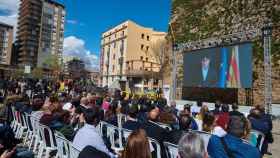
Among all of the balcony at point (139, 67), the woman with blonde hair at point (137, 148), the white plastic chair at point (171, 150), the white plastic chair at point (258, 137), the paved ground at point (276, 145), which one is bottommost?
the paved ground at point (276, 145)

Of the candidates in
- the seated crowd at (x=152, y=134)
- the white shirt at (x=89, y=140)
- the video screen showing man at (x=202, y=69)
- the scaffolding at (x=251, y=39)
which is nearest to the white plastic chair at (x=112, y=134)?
the seated crowd at (x=152, y=134)

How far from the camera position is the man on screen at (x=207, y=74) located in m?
18.0

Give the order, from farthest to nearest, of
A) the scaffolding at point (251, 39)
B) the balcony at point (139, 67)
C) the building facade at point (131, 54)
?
the building facade at point (131, 54) → the balcony at point (139, 67) → the scaffolding at point (251, 39)

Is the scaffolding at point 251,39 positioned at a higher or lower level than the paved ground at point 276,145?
higher

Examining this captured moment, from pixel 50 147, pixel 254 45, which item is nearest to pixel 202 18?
pixel 254 45

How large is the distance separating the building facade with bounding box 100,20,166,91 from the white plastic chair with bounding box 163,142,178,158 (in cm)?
5289

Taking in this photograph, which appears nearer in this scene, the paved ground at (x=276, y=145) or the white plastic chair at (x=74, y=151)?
the white plastic chair at (x=74, y=151)

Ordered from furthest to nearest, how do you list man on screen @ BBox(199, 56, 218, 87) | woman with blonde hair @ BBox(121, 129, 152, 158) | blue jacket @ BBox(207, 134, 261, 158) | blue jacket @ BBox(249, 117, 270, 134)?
man on screen @ BBox(199, 56, 218, 87) → blue jacket @ BBox(249, 117, 270, 134) → blue jacket @ BBox(207, 134, 261, 158) → woman with blonde hair @ BBox(121, 129, 152, 158)

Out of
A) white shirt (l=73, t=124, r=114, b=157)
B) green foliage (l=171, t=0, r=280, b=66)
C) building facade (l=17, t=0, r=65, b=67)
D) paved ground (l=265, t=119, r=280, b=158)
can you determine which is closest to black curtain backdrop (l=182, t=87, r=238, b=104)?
green foliage (l=171, t=0, r=280, b=66)

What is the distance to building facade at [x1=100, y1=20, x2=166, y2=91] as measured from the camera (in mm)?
59688

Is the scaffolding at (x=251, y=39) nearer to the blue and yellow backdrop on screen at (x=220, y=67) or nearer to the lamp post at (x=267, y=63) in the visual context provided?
the lamp post at (x=267, y=63)

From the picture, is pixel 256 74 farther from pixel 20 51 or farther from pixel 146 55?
pixel 20 51

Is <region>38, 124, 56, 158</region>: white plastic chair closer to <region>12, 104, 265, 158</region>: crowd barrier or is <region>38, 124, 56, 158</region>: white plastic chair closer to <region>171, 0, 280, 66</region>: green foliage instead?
<region>12, 104, 265, 158</region>: crowd barrier

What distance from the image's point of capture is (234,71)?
1669 centimetres
